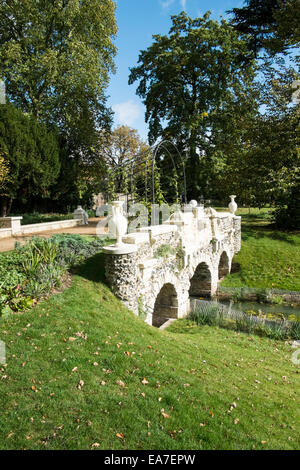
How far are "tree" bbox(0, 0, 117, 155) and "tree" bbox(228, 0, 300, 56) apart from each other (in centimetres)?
918

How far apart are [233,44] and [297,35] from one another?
5.32 metres

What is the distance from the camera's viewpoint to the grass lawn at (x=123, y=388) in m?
3.49

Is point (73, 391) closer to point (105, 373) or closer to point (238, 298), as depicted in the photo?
point (105, 373)

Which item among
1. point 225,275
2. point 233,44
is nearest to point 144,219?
point 225,275

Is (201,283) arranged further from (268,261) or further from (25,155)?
(25,155)

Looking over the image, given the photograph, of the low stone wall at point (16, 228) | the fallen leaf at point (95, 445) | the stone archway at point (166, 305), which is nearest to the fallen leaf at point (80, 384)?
the fallen leaf at point (95, 445)

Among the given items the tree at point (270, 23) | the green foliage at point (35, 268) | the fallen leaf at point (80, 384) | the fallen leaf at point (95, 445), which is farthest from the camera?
the tree at point (270, 23)

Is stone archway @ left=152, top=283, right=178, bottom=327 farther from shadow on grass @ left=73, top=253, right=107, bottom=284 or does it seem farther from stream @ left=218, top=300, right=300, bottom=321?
stream @ left=218, top=300, right=300, bottom=321

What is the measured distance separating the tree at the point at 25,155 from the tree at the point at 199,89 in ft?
24.8

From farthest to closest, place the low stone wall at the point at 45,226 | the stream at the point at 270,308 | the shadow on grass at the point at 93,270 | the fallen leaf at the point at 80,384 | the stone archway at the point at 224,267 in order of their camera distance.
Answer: the stone archway at the point at 224,267 → the low stone wall at the point at 45,226 → the stream at the point at 270,308 → the shadow on grass at the point at 93,270 → the fallen leaf at the point at 80,384

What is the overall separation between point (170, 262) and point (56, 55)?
1604cm

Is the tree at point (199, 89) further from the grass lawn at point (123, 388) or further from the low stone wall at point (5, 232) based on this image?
the grass lawn at point (123, 388)
